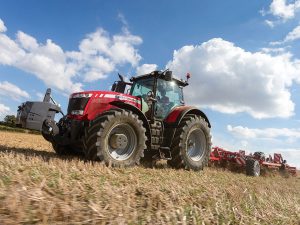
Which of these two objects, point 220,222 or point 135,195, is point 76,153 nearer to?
point 135,195

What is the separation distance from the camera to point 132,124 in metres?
7.11

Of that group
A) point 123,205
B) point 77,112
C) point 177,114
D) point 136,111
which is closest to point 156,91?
point 177,114

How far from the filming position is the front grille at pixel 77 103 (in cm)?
723

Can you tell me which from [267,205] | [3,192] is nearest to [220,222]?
[267,205]

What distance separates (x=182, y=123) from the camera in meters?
8.60

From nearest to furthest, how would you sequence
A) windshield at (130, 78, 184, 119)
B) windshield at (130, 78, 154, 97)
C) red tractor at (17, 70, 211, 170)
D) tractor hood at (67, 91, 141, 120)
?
red tractor at (17, 70, 211, 170)
tractor hood at (67, 91, 141, 120)
windshield at (130, 78, 184, 119)
windshield at (130, 78, 154, 97)

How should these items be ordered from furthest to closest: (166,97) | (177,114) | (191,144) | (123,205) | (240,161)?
1. (240,161)
2. (191,144)
3. (166,97)
4. (177,114)
5. (123,205)

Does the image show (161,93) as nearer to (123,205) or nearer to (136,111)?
(136,111)

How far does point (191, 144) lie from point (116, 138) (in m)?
2.79

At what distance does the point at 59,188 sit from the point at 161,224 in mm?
1050

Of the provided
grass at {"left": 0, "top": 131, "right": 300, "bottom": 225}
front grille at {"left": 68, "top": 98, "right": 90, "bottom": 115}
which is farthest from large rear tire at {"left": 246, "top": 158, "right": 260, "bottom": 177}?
grass at {"left": 0, "top": 131, "right": 300, "bottom": 225}

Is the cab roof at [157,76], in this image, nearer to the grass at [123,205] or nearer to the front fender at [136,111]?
the front fender at [136,111]

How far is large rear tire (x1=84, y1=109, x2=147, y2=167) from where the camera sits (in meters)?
6.57

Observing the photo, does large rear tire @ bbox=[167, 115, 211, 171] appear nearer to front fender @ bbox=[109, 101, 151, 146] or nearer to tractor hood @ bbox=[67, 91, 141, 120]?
front fender @ bbox=[109, 101, 151, 146]
